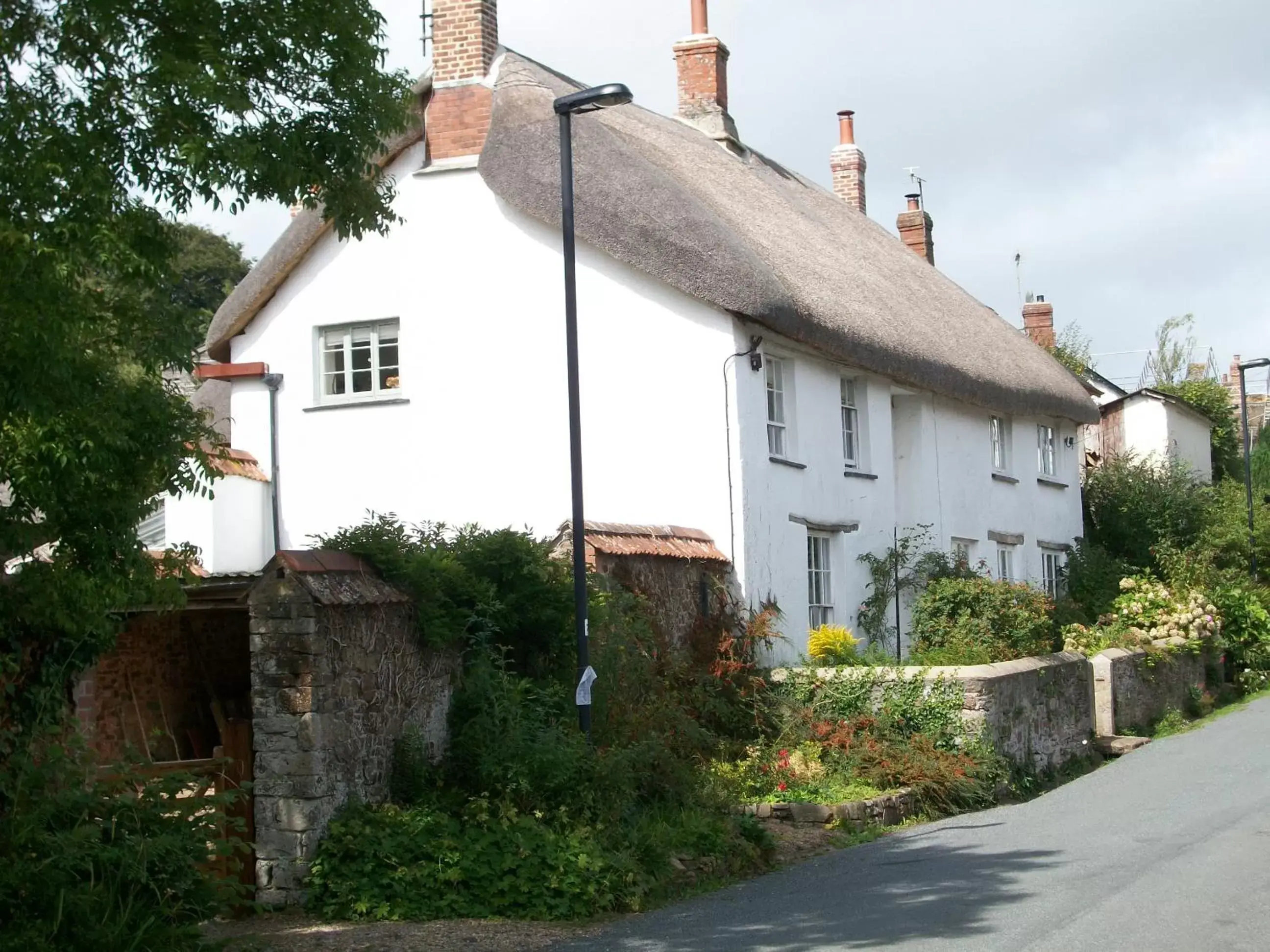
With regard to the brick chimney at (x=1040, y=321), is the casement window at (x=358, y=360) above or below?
below

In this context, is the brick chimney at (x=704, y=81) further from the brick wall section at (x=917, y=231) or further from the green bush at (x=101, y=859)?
the green bush at (x=101, y=859)

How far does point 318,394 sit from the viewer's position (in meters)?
20.1

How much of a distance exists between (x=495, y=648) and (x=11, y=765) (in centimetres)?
426

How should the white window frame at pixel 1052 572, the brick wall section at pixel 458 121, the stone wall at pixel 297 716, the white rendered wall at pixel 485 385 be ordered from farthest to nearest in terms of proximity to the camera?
1. the white window frame at pixel 1052 572
2. the brick wall section at pixel 458 121
3. the white rendered wall at pixel 485 385
4. the stone wall at pixel 297 716

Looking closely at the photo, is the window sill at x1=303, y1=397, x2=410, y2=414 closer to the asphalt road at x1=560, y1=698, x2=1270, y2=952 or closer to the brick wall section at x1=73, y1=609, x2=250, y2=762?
the brick wall section at x1=73, y1=609, x2=250, y2=762

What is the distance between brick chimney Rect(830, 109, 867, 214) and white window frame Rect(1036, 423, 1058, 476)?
6.15m

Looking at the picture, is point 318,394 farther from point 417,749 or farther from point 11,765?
point 11,765

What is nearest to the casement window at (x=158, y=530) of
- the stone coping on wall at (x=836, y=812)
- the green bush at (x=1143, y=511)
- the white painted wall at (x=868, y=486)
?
the white painted wall at (x=868, y=486)

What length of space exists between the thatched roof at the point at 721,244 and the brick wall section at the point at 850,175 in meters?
5.41

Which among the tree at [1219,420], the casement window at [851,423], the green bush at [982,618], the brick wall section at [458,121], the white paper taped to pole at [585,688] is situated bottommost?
the white paper taped to pole at [585,688]

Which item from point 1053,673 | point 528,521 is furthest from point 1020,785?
point 528,521

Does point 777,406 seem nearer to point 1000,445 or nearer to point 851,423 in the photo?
point 851,423

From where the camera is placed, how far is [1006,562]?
2578 cm

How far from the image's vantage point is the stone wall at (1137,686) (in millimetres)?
19781
